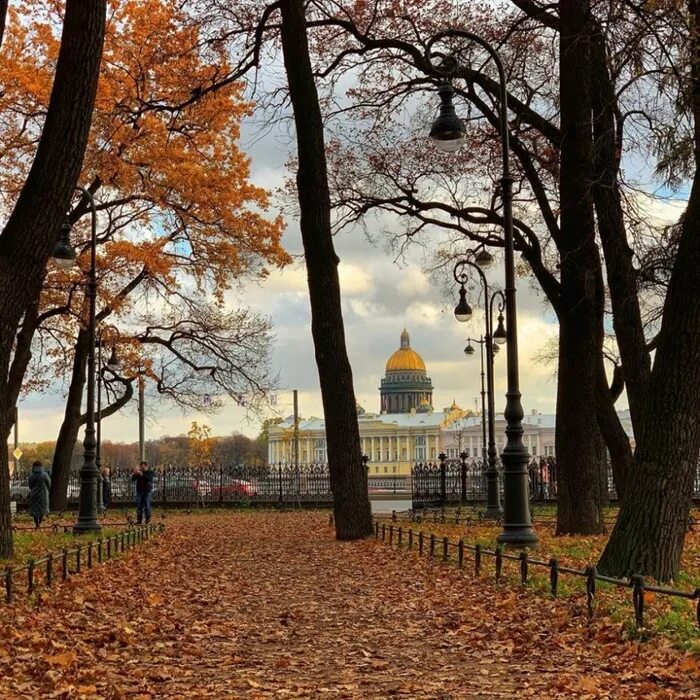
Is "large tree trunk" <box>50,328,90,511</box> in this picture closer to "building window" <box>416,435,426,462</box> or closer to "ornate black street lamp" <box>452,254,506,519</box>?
"ornate black street lamp" <box>452,254,506,519</box>

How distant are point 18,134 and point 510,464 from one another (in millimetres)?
17953

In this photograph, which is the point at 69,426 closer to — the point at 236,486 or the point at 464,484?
the point at 236,486

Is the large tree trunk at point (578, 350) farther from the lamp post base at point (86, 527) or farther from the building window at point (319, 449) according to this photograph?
the building window at point (319, 449)

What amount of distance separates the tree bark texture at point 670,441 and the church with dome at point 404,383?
477 ft

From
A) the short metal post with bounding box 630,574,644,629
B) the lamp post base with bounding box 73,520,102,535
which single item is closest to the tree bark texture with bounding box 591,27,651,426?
the short metal post with bounding box 630,574,644,629

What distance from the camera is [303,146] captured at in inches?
770

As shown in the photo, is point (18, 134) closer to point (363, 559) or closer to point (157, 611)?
point (363, 559)

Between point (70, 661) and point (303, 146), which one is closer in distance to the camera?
point (70, 661)

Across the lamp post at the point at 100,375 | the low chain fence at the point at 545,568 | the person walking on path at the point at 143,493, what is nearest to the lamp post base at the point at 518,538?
the low chain fence at the point at 545,568

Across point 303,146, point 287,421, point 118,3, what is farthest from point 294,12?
point 287,421

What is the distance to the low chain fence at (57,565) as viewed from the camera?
412 inches

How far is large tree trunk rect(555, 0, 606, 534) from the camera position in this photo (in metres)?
17.6

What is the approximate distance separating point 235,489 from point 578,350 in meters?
25.4

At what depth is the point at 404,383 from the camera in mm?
156625
